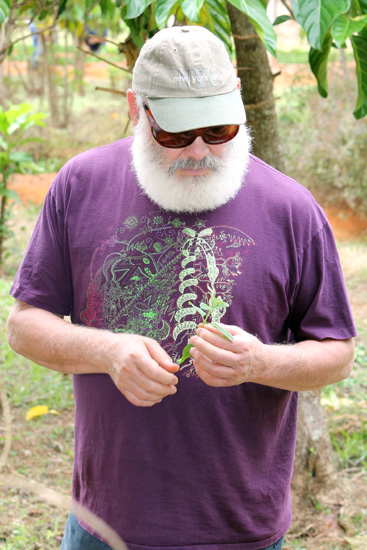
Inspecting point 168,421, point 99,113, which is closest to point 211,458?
point 168,421

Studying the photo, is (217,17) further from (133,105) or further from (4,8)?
(4,8)

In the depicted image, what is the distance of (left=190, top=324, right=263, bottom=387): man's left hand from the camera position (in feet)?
4.67

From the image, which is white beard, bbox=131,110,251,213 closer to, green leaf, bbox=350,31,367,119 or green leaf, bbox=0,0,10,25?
green leaf, bbox=0,0,10,25

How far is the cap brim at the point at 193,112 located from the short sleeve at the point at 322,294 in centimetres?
40

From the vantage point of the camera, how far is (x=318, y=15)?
6.09 ft

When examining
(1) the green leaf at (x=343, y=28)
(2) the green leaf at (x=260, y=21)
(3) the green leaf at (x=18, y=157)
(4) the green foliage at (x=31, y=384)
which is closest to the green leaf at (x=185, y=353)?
(2) the green leaf at (x=260, y=21)

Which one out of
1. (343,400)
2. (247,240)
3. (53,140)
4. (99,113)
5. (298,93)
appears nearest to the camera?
(247,240)

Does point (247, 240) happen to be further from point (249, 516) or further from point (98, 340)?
point (249, 516)

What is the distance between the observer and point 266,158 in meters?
3.06

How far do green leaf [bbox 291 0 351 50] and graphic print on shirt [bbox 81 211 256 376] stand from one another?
0.66 meters

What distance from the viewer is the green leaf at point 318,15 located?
6.05 feet

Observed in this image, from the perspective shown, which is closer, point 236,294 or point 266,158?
point 236,294

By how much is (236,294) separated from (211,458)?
44 cm

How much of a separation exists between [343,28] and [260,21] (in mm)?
251
